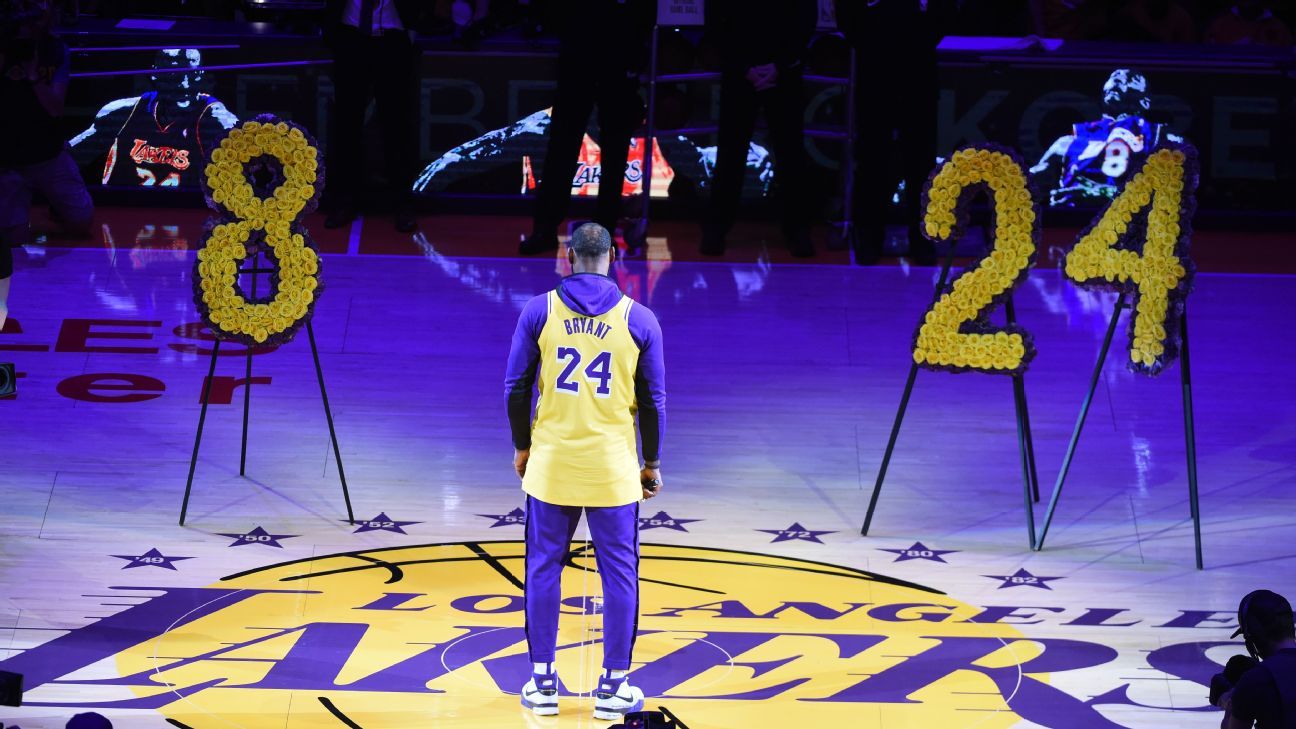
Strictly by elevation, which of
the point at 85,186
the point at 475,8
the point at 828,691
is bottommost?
the point at 828,691

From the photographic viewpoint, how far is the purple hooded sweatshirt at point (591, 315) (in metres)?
7.06

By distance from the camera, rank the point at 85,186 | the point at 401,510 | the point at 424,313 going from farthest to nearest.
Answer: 1. the point at 85,186
2. the point at 424,313
3. the point at 401,510

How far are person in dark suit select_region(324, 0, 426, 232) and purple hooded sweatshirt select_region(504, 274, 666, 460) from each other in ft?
23.3

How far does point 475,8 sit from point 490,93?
0.67 meters

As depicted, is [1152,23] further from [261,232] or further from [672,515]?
[261,232]

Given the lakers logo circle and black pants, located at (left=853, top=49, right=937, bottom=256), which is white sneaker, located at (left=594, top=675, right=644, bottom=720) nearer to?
the lakers logo circle

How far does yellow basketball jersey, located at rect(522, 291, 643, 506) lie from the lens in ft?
23.1

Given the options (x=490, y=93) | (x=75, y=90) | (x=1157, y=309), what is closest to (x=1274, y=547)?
(x=1157, y=309)

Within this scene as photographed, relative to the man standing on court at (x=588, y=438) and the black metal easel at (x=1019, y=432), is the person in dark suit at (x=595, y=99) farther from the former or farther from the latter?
the man standing on court at (x=588, y=438)

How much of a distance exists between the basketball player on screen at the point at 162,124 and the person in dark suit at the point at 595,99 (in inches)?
106

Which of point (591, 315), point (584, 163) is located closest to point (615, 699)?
point (591, 315)

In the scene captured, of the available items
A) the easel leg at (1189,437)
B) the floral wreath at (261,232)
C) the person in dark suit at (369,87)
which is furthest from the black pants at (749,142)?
the easel leg at (1189,437)

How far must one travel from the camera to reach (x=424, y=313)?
12.4 meters

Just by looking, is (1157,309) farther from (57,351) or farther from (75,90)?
(75,90)
